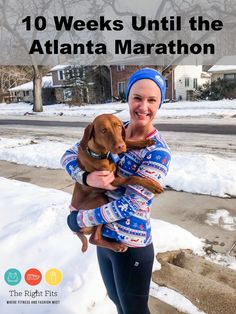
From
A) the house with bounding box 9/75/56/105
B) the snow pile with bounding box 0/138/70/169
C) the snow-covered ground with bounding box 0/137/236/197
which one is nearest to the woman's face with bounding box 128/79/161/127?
the snow-covered ground with bounding box 0/137/236/197

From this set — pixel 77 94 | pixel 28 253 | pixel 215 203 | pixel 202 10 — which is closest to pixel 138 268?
pixel 28 253

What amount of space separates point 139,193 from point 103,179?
0.69 feet

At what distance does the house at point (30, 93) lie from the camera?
4472cm

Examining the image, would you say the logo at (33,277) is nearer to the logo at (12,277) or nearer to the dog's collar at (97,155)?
the logo at (12,277)

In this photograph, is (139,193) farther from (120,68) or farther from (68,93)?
(68,93)

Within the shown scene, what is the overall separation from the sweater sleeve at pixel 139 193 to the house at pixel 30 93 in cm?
4470

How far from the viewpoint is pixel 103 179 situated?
175cm

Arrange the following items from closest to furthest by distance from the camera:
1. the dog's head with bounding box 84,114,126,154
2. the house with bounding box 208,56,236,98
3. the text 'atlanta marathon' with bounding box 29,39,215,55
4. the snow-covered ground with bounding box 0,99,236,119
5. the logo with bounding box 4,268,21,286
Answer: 1. the dog's head with bounding box 84,114,126,154
2. the logo with bounding box 4,268,21,286
3. the snow-covered ground with bounding box 0,99,236,119
4. the text 'atlanta marathon' with bounding box 29,39,215,55
5. the house with bounding box 208,56,236,98

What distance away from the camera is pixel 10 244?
3508 mm

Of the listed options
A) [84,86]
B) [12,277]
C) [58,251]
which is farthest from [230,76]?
[12,277]

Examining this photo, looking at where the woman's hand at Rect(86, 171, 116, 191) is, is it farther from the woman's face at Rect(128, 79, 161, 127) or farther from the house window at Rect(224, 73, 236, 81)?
the house window at Rect(224, 73, 236, 81)

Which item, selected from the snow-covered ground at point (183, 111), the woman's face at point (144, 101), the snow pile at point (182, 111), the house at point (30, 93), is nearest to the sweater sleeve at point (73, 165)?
the woman's face at point (144, 101)

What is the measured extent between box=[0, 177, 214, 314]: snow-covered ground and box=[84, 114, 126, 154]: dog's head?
1610mm

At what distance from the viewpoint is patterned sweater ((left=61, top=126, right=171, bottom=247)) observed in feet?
5.74
